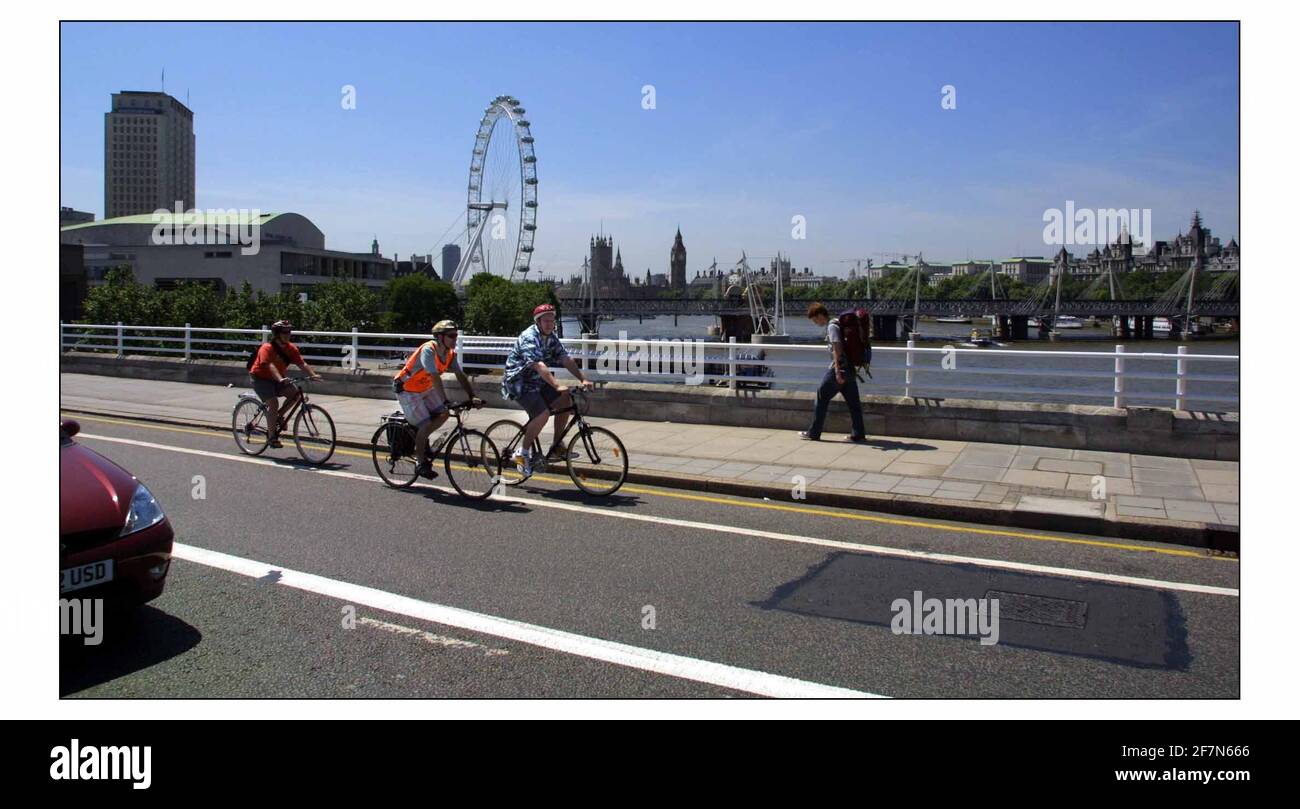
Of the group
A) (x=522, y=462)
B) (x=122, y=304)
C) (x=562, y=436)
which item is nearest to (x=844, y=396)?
(x=562, y=436)

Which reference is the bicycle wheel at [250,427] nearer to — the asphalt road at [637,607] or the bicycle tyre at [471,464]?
the asphalt road at [637,607]

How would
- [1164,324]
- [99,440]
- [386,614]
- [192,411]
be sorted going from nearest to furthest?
1. [386,614]
2. [99,440]
3. [192,411]
4. [1164,324]

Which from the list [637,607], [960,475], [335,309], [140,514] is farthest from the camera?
[335,309]

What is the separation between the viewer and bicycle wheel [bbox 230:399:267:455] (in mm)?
12078

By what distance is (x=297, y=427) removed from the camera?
11.7 meters

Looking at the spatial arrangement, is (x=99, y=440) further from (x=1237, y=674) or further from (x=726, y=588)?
(x=1237, y=674)

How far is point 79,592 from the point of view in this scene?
4.84 metres

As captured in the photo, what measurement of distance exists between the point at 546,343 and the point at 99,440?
7.32m

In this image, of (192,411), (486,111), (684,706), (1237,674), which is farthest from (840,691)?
(486,111)

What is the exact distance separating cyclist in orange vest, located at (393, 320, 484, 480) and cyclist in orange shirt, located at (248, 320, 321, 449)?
2622 millimetres

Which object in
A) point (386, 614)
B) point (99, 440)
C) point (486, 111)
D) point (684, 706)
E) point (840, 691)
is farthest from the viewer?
point (486, 111)

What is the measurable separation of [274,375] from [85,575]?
24.3ft

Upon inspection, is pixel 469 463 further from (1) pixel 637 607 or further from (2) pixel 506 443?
(1) pixel 637 607

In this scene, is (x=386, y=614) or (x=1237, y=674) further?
(x=386, y=614)
